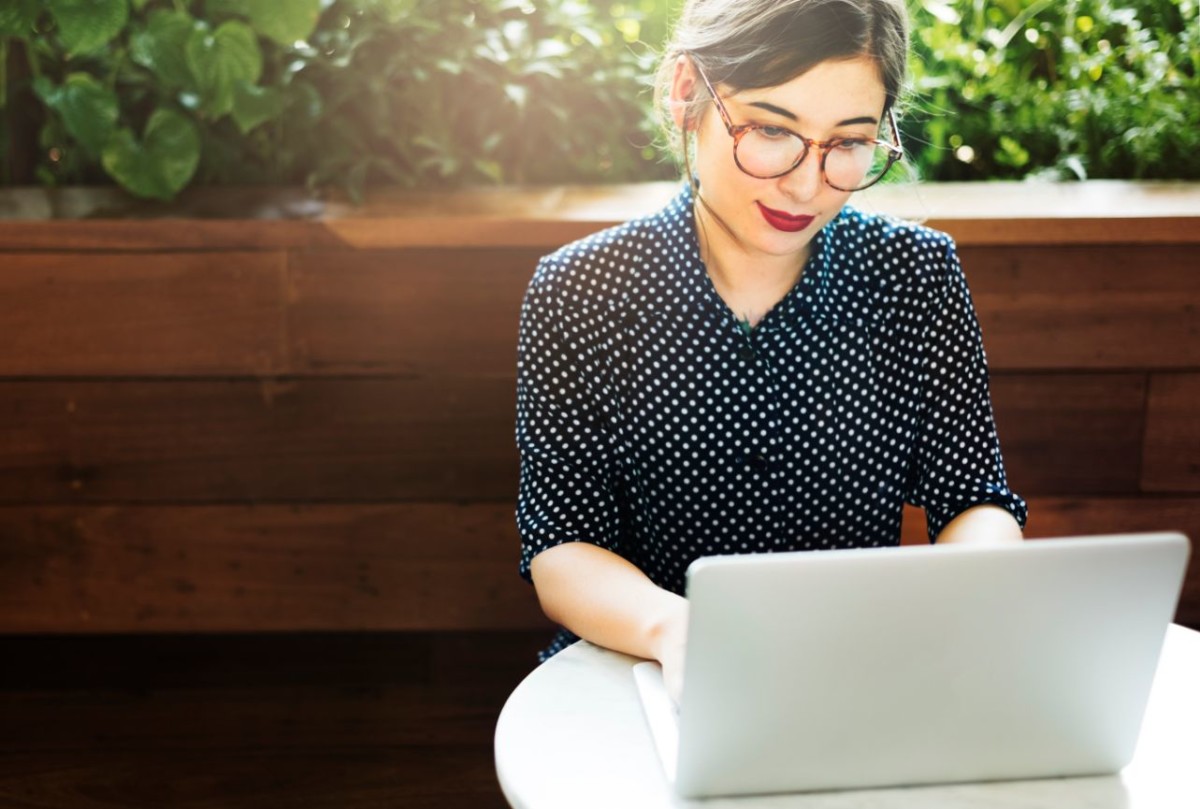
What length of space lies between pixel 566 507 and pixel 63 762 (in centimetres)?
123

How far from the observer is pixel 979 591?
760mm

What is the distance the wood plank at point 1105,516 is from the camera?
203 cm

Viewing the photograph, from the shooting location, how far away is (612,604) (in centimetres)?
110

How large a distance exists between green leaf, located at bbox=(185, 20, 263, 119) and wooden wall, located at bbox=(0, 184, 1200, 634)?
18 centimetres

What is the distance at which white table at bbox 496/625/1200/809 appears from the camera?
0.86 m

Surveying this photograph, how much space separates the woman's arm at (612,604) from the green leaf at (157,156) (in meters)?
1.07

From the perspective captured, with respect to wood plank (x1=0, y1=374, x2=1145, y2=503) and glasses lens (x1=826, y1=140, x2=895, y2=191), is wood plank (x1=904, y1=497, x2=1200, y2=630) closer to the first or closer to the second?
wood plank (x1=0, y1=374, x2=1145, y2=503)

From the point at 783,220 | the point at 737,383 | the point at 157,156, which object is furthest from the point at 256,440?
the point at 783,220

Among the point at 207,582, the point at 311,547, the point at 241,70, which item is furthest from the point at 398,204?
the point at 207,582

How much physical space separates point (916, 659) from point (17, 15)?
5.62 feet

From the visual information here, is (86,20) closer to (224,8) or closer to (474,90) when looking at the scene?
(224,8)

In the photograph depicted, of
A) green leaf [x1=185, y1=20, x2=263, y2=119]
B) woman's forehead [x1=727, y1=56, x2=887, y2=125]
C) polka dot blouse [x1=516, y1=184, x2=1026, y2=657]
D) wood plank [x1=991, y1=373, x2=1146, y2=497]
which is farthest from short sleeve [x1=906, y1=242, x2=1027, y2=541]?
green leaf [x1=185, y1=20, x2=263, y2=119]

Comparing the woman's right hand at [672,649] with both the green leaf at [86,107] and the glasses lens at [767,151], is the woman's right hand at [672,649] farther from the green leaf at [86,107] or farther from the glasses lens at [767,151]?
the green leaf at [86,107]

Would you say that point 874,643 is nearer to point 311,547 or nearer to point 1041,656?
point 1041,656
